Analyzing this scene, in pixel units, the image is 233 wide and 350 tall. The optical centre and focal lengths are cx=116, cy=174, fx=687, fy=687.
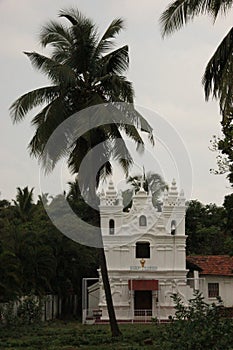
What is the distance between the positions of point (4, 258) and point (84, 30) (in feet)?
35.6

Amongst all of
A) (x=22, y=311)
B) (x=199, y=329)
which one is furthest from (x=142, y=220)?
(x=199, y=329)

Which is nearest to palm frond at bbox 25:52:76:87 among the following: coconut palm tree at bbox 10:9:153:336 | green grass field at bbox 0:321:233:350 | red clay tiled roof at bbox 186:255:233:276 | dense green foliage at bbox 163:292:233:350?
coconut palm tree at bbox 10:9:153:336

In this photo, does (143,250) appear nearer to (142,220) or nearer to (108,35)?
(142,220)

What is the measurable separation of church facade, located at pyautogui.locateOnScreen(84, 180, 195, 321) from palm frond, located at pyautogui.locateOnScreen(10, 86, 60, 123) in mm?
17161

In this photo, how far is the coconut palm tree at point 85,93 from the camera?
2202 centimetres

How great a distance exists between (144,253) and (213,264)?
256 inches

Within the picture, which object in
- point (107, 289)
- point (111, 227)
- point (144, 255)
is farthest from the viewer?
point (111, 227)

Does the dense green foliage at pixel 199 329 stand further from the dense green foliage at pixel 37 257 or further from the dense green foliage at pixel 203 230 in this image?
the dense green foliage at pixel 203 230

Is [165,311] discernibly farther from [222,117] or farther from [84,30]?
[222,117]

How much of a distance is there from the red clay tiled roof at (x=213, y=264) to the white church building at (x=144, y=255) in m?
3.78

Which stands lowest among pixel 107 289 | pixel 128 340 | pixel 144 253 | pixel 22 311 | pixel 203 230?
pixel 128 340

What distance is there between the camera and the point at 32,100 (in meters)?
22.3

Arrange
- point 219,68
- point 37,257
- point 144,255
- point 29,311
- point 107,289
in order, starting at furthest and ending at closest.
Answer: point 144,255 → point 37,257 → point 29,311 → point 107,289 → point 219,68

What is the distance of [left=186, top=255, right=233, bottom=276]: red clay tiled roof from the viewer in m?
43.4
